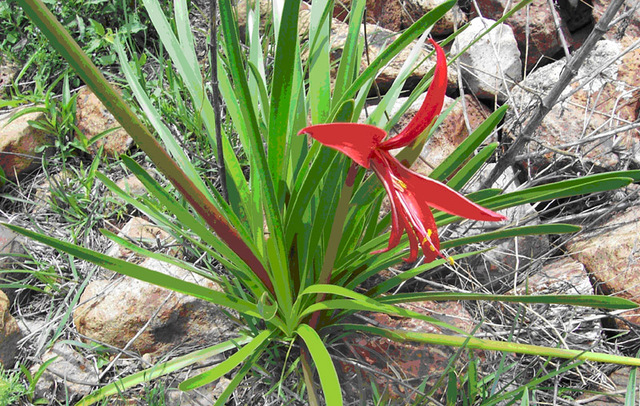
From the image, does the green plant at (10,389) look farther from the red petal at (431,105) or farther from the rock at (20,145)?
the red petal at (431,105)

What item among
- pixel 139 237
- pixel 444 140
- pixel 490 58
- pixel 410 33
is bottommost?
pixel 139 237

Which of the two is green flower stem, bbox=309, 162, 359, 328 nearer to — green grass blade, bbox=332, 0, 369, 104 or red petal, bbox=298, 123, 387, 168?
red petal, bbox=298, 123, 387, 168

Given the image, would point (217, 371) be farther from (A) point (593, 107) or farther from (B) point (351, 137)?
(A) point (593, 107)

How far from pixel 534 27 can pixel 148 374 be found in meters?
1.95

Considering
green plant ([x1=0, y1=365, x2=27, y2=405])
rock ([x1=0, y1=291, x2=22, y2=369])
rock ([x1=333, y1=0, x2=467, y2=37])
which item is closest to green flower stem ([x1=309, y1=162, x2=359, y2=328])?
green plant ([x1=0, y1=365, x2=27, y2=405])

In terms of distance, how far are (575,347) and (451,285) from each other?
38cm

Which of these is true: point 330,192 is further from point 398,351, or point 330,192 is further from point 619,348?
point 619,348

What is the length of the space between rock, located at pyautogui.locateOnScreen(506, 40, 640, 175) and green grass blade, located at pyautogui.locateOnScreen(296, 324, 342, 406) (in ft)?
3.49

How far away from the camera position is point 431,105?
636 mm

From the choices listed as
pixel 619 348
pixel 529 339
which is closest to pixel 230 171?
pixel 529 339

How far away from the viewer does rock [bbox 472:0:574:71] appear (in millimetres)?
2012

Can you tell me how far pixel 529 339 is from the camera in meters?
1.38

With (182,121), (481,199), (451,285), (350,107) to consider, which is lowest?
(451,285)

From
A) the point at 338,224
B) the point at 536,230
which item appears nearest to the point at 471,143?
the point at 536,230
